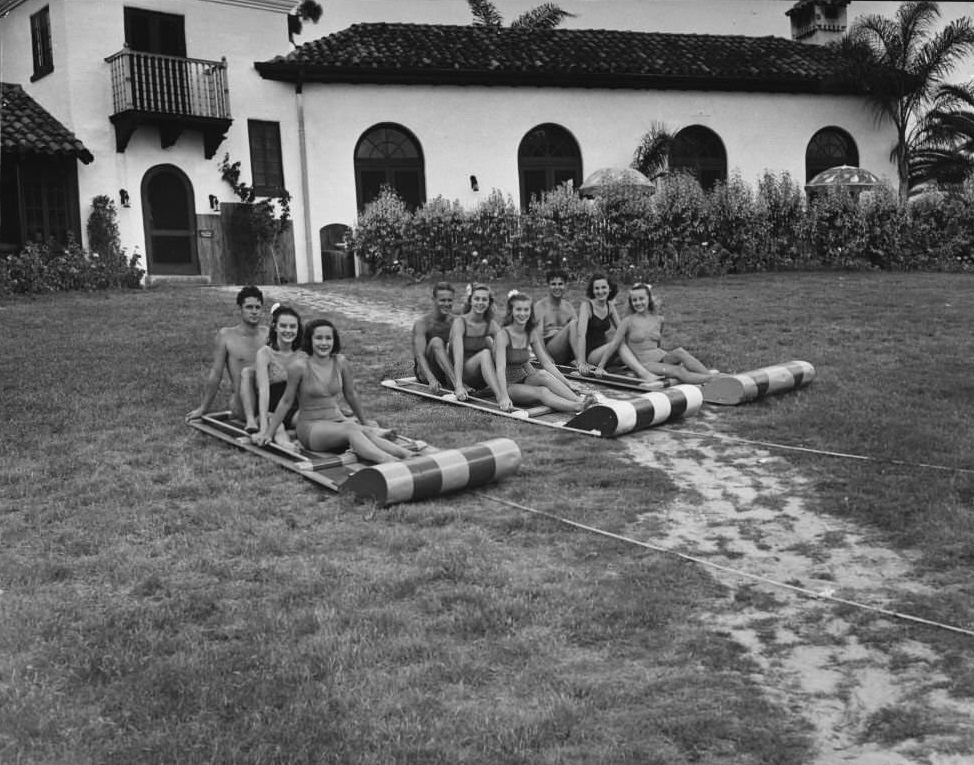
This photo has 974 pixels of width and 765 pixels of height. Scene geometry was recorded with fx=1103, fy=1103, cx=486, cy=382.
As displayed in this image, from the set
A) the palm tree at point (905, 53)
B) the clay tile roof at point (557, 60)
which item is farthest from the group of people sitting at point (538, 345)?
the palm tree at point (905, 53)

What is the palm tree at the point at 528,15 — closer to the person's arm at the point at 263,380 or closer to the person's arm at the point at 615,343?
the person's arm at the point at 615,343

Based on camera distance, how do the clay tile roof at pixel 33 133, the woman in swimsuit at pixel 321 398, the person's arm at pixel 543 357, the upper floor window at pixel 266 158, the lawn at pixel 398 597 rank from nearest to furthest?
1. the lawn at pixel 398 597
2. the woman in swimsuit at pixel 321 398
3. the person's arm at pixel 543 357
4. the clay tile roof at pixel 33 133
5. the upper floor window at pixel 266 158

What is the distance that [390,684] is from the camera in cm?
448

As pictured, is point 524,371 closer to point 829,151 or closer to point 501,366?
point 501,366

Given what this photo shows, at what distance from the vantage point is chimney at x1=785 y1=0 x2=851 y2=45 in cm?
3148

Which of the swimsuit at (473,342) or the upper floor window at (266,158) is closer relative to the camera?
the swimsuit at (473,342)

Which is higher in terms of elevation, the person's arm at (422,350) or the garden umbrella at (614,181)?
the garden umbrella at (614,181)

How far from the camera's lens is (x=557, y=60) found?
26188 millimetres

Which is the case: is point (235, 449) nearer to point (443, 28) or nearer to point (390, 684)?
point (390, 684)

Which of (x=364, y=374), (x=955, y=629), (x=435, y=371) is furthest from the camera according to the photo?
(x=364, y=374)

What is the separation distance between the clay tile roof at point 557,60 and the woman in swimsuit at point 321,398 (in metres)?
17.3

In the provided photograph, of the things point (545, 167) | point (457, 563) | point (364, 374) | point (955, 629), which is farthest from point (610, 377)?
point (545, 167)

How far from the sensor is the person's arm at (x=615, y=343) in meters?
11.0

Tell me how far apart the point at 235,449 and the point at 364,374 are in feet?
10.5
